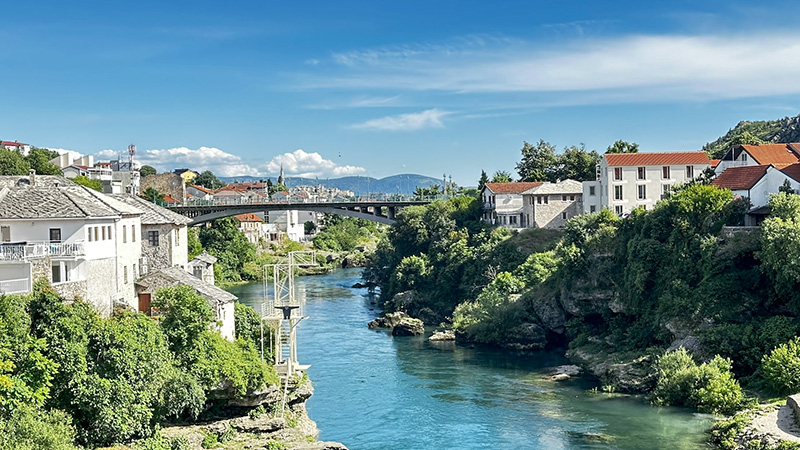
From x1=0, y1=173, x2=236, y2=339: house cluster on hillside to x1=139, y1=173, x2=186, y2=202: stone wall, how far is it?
71320 mm

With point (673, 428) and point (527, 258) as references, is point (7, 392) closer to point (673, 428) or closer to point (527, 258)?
point (673, 428)

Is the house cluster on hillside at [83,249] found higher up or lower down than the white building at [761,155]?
lower down

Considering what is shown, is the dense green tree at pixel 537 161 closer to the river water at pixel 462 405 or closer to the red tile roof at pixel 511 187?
the red tile roof at pixel 511 187

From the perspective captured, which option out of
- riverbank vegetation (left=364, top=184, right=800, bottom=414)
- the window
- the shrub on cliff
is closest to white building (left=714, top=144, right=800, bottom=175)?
riverbank vegetation (left=364, top=184, right=800, bottom=414)

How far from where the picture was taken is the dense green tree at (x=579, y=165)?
85.6 m

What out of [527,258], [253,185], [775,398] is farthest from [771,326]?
[253,185]

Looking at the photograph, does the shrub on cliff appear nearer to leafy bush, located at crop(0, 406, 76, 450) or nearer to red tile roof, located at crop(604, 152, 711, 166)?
leafy bush, located at crop(0, 406, 76, 450)

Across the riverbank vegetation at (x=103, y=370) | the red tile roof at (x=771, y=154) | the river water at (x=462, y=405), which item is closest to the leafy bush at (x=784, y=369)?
the river water at (x=462, y=405)

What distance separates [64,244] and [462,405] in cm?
1988

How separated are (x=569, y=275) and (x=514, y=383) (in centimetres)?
1311

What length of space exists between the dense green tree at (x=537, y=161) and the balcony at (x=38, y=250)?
6360cm

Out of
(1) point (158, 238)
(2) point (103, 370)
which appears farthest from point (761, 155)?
(2) point (103, 370)

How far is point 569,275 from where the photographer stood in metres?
57.5

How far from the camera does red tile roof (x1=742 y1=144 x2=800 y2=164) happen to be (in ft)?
216
